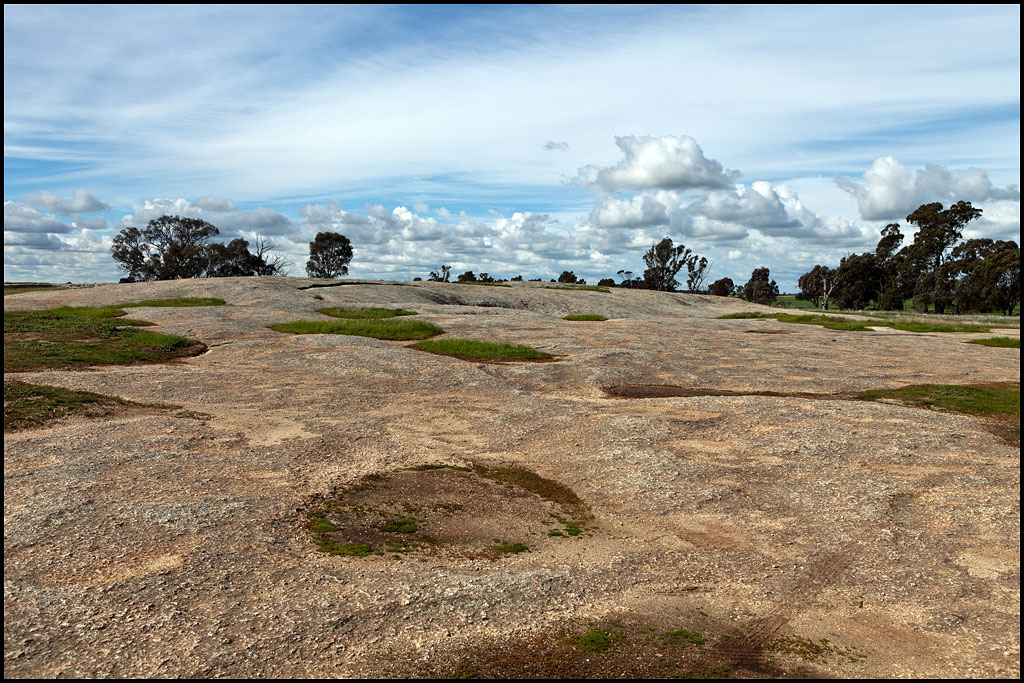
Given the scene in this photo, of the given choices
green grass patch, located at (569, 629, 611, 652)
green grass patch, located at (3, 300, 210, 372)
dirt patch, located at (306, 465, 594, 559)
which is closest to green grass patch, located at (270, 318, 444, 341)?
green grass patch, located at (3, 300, 210, 372)

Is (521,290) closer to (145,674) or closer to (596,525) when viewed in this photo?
(596,525)

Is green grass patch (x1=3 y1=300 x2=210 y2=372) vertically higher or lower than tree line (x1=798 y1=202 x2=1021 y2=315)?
lower

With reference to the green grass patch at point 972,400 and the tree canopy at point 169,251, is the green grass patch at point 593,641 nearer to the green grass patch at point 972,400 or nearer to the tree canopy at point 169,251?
the green grass patch at point 972,400

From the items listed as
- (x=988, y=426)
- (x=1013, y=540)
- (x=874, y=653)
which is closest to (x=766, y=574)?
(x=874, y=653)

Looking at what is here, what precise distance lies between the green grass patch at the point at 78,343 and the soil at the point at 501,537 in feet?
9.80

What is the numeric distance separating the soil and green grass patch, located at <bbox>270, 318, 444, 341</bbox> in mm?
14285

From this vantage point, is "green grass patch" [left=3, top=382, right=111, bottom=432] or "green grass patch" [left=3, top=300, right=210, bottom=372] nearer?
"green grass patch" [left=3, top=382, right=111, bottom=432]

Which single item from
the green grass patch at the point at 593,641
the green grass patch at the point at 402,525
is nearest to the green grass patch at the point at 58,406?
the green grass patch at the point at 402,525

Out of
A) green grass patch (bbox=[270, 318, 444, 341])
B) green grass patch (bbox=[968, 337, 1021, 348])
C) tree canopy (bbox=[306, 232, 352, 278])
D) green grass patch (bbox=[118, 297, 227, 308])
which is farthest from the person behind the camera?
tree canopy (bbox=[306, 232, 352, 278])

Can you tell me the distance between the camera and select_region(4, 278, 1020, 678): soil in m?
6.94

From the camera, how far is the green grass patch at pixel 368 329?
35.6 metres

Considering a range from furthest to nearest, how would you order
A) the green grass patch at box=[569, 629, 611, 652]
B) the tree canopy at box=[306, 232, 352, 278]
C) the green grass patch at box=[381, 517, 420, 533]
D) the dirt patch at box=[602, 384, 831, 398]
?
1. the tree canopy at box=[306, 232, 352, 278]
2. the dirt patch at box=[602, 384, 831, 398]
3. the green grass patch at box=[381, 517, 420, 533]
4. the green grass patch at box=[569, 629, 611, 652]

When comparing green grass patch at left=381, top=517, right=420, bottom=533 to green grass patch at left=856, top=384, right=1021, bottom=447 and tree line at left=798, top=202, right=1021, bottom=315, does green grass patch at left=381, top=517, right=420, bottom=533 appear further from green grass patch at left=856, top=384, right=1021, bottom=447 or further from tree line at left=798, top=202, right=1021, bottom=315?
tree line at left=798, top=202, right=1021, bottom=315

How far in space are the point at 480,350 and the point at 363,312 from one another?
1886 cm
